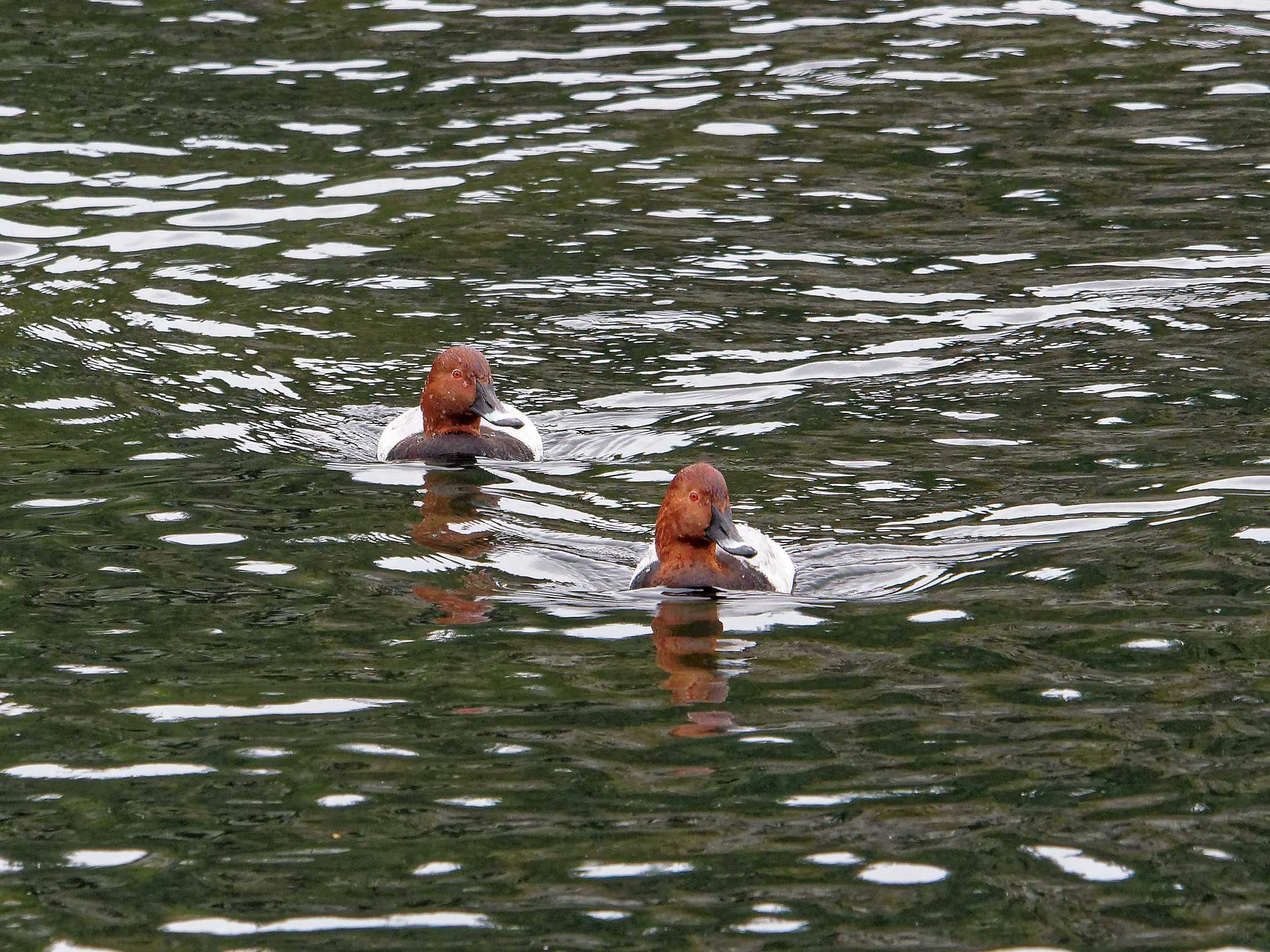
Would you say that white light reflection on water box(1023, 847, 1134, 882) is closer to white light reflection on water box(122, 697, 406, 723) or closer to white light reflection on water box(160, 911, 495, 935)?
white light reflection on water box(160, 911, 495, 935)

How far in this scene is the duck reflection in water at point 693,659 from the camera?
7.80 meters

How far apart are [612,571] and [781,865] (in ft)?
11.8

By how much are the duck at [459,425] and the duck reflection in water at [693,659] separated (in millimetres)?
2806

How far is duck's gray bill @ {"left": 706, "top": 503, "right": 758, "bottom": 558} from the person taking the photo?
369 inches

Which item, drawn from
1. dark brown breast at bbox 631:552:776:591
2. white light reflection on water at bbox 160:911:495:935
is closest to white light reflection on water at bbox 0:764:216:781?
white light reflection on water at bbox 160:911:495:935

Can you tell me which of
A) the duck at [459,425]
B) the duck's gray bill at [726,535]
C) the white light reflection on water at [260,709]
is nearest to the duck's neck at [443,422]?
the duck at [459,425]

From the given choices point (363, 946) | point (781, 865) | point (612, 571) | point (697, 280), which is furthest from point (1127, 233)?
point (363, 946)

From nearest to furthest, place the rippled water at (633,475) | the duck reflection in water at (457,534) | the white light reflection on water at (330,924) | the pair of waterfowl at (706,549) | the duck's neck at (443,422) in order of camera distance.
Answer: the white light reflection on water at (330,924) < the rippled water at (633,475) < the duck reflection in water at (457,534) < the pair of waterfowl at (706,549) < the duck's neck at (443,422)

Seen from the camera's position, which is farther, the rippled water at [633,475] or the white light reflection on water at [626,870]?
the rippled water at [633,475]

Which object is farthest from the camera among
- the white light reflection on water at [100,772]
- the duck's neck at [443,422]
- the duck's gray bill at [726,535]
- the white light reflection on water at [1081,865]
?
the duck's neck at [443,422]

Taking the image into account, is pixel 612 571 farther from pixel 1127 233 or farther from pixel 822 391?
pixel 1127 233

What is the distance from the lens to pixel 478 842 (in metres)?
6.76

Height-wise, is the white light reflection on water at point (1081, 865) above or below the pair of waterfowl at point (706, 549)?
below

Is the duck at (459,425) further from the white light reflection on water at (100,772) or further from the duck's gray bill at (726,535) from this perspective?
the white light reflection on water at (100,772)
